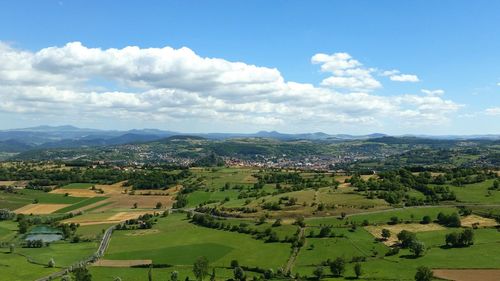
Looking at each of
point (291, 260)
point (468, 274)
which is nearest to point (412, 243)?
point (468, 274)

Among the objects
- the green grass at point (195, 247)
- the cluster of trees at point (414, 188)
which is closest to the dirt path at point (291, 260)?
the green grass at point (195, 247)

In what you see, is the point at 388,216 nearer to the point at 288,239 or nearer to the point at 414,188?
the point at 288,239

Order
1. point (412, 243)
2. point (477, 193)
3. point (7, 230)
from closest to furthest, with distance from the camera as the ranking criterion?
point (412, 243) < point (7, 230) < point (477, 193)

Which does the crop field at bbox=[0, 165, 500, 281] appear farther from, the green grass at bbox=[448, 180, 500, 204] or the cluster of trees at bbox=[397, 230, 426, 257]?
the cluster of trees at bbox=[397, 230, 426, 257]

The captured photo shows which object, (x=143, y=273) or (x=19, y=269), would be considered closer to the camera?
(x=143, y=273)

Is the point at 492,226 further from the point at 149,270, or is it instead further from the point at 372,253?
the point at 149,270

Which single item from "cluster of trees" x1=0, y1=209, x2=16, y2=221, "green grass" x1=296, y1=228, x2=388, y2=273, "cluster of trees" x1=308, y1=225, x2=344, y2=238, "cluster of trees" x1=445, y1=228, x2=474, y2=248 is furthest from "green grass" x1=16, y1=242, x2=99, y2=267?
"cluster of trees" x1=445, y1=228, x2=474, y2=248

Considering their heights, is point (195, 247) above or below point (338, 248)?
below

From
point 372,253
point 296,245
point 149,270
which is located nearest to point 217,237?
point 296,245
